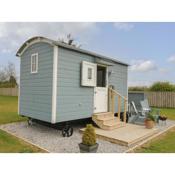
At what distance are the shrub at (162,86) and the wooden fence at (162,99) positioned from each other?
0.65 m

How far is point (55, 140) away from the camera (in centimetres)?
526

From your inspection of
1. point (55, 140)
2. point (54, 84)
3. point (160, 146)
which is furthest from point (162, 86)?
point (55, 140)

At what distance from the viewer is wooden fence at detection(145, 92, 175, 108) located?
1518cm

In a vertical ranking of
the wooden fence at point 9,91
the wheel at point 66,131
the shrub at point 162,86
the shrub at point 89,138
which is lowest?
the wheel at point 66,131

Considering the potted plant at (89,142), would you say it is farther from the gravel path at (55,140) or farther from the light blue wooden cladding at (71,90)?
the light blue wooden cladding at (71,90)

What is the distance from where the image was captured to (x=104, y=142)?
516 centimetres

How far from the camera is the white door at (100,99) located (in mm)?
7008

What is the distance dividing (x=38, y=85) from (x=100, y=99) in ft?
8.28

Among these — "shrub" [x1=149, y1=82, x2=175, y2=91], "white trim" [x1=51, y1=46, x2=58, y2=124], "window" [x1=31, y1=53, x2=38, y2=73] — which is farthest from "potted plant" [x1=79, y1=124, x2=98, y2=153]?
"shrub" [x1=149, y1=82, x2=175, y2=91]

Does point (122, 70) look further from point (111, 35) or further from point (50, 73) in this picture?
point (50, 73)

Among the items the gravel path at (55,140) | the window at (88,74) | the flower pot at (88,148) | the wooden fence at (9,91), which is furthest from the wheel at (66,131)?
the wooden fence at (9,91)

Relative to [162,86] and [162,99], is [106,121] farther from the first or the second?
[162,86]
